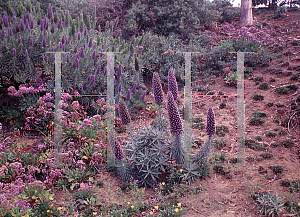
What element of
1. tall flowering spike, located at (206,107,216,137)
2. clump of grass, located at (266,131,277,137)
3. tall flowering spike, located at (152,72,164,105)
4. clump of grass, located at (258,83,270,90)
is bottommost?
clump of grass, located at (266,131,277,137)

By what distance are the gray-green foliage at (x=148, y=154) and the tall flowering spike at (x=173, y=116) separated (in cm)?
36

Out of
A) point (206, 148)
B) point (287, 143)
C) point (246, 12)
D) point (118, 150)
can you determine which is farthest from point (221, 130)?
point (246, 12)

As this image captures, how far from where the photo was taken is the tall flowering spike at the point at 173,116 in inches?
136

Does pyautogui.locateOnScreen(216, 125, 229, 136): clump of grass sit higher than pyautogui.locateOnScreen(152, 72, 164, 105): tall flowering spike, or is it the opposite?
pyautogui.locateOnScreen(152, 72, 164, 105): tall flowering spike

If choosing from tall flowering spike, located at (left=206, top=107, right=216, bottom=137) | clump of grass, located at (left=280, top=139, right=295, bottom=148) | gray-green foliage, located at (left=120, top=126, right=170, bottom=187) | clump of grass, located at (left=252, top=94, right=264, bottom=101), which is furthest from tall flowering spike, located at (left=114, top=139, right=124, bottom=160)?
clump of grass, located at (left=252, top=94, right=264, bottom=101)

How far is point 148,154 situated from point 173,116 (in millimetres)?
727

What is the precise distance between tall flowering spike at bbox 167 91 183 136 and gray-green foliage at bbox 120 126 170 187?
36cm

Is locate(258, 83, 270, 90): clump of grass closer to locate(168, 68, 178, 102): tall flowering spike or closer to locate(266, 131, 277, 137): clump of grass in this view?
locate(266, 131, 277, 137): clump of grass

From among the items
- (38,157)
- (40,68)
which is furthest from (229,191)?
(40,68)

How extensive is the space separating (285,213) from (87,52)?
496cm

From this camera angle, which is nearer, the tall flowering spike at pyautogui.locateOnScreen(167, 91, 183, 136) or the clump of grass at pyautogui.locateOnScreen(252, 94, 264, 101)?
the tall flowering spike at pyautogui.locateOnScreen(167, 91, 183, 136)

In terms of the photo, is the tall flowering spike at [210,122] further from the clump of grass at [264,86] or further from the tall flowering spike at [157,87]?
the clump of grass at [264,86]

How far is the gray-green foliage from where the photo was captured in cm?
383

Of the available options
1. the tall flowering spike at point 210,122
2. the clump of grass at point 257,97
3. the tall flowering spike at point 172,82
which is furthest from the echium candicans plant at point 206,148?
the clump of grass at point 257,97
